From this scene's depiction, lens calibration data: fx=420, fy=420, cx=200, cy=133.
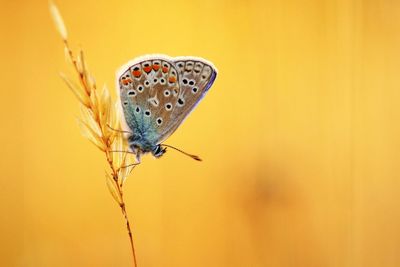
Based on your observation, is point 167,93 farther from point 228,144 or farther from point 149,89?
point 228,144

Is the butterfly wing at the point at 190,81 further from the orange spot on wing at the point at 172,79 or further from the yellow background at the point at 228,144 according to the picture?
the yellow background at the point at 228,144

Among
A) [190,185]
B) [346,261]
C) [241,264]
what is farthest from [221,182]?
[346,261]

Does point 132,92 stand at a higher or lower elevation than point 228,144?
higher

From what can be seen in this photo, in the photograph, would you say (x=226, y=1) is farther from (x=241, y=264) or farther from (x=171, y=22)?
(x=241, y=264)

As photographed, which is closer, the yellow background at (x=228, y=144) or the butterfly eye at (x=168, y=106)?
the butterfly eye at (x=168, y=106)

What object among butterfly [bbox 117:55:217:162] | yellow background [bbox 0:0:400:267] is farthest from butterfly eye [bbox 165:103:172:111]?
yellow background [bbox 0:0:400:267]

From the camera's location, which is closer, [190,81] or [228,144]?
[190,81]

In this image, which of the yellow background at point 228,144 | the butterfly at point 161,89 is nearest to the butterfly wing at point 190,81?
the butterfly at point 161,89

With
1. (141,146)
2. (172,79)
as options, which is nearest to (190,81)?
(172,79)
